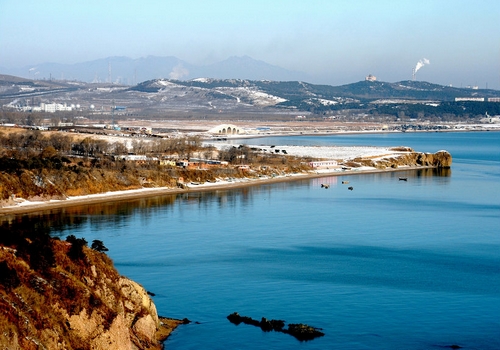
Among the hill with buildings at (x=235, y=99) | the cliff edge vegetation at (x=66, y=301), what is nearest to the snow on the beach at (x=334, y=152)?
the cliff edge vegetation at (x=66, y=301)

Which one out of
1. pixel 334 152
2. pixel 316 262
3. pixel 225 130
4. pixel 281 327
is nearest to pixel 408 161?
pixel 334 152

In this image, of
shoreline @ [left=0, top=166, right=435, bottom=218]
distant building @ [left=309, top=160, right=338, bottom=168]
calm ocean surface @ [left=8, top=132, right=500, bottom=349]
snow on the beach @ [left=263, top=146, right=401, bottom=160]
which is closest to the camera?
calm ocean surface @ [left=8, top=132, right=500, bottom=349]

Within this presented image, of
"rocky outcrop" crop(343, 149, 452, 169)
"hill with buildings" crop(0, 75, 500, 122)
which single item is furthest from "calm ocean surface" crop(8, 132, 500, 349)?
"hill with buildings" crop(0, 75, 500, 122)

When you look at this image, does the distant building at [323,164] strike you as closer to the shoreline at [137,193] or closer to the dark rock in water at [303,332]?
the shoreline at [137,193]

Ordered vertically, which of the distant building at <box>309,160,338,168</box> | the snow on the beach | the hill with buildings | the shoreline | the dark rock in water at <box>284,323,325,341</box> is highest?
the hill with buildings

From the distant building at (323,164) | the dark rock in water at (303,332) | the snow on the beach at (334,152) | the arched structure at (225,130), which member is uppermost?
the arched structure at (225,130)

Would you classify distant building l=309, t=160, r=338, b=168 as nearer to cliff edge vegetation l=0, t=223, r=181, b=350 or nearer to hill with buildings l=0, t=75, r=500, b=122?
cliff edge vegetation l=0, t=223, r=181, b=350

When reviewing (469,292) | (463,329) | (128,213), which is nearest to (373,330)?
(463,329)

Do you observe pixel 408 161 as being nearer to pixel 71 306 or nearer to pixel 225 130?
pixel 225 130
